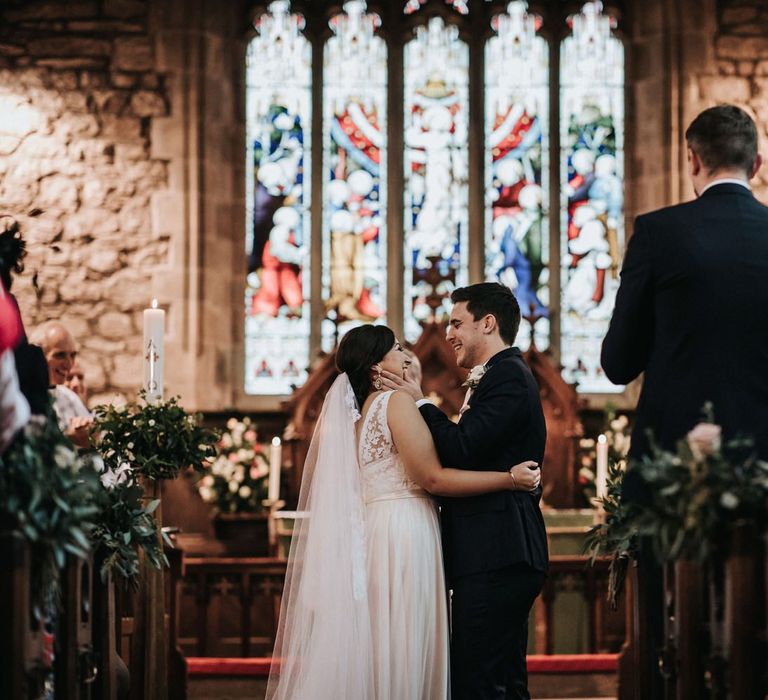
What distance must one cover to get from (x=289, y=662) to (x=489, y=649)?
0.76 meters

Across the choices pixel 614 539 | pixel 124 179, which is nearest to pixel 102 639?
pixel 614 539

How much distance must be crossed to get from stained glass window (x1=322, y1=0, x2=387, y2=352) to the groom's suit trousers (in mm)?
4978

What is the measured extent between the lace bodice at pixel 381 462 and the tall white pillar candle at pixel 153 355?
0.84 meters

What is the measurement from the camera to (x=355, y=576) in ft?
13.9

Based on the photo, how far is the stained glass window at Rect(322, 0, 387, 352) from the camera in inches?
355

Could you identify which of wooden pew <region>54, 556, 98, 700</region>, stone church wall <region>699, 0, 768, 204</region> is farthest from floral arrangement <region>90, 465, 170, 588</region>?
stone church wall <region>699, 0, 768, 204</region>

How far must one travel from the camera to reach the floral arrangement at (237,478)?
26.2ft

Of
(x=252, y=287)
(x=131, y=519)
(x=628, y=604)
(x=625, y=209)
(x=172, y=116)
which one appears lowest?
(x=628, y=604)

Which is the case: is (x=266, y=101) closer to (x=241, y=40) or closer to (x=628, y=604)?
(x=241, y=40)

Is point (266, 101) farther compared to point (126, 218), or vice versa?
point (266, 101)

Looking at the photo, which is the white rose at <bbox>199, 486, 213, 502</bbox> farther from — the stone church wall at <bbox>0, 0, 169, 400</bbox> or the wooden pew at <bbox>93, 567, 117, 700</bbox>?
the wooden pew at <bbox>93, 567, 117, 700</bbox>

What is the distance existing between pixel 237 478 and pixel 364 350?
3773 mm

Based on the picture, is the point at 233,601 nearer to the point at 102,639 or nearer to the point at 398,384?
the point at 398,384

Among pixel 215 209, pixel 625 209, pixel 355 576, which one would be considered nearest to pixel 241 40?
pixel 215 209
